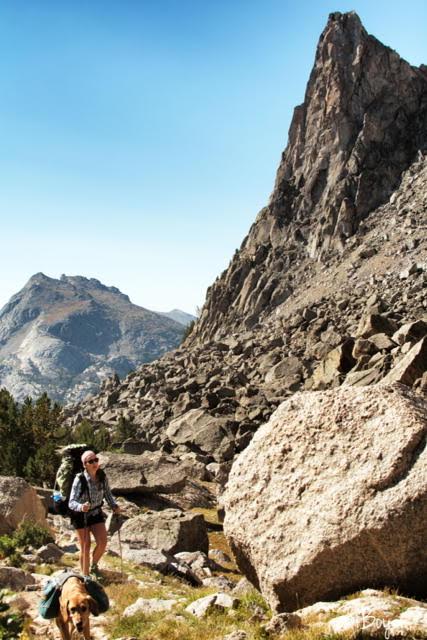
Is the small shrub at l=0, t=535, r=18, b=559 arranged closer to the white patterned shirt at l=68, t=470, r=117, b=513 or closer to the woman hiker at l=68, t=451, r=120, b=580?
the woman hiker at l=68, t=451, r=120, b=580

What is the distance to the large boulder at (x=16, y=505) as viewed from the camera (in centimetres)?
1712

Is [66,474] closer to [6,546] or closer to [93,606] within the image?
[6,546]

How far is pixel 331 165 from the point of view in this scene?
116312 millimetres

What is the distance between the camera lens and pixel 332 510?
9.71 m

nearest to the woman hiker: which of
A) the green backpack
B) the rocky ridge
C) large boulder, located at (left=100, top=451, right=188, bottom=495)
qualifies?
the green backpack

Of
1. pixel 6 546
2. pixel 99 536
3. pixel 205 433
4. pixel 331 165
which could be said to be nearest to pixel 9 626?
pixel 99 536

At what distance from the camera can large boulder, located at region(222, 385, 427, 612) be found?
9156mm

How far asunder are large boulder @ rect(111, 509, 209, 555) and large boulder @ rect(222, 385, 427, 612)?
8322 mm

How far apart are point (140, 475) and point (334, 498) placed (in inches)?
828

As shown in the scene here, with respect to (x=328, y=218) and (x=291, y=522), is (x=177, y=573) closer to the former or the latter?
(x=291, y=522)

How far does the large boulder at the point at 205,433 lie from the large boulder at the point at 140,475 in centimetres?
1439

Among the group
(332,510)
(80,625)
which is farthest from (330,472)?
(80,625)

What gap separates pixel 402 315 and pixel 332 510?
1961 inches

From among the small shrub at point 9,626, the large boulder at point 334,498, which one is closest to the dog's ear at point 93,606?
the small shrub at point 9,626
